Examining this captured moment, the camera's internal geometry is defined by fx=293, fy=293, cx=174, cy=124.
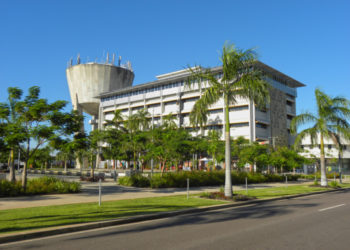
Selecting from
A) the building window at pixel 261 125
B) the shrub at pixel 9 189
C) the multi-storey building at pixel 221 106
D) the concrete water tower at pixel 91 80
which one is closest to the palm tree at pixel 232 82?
the shrub at pixel 9 189

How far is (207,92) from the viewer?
1606 cm

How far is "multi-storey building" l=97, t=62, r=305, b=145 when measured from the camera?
61875 millimetres

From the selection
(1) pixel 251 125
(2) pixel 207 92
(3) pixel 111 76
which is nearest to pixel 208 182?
(2) pixel 207 92

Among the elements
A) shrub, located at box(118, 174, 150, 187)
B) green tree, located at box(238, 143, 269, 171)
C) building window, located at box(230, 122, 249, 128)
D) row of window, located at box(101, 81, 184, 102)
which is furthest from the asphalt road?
row of window, located at box(101, 81, 184, 102)

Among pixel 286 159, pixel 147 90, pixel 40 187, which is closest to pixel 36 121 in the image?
pixel 40 187

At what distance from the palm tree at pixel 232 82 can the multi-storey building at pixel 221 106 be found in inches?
1536

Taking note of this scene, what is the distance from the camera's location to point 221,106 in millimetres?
64625

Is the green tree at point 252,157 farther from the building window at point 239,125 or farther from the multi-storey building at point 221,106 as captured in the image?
the building window at point 239,125

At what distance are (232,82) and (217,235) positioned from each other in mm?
10492

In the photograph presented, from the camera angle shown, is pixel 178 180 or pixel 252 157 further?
pixel 252 157

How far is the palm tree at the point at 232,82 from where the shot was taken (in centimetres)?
1523

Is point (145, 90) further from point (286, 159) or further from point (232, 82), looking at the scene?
point (232, 82)

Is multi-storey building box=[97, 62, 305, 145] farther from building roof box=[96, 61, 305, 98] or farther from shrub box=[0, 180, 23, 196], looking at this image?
shrub box=[0, 180, 23, 196]

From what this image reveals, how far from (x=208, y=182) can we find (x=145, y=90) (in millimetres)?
58426
